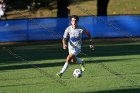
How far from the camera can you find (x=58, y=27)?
145ft

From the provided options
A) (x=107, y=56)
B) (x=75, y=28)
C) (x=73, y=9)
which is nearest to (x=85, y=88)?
(x=75, y=28)

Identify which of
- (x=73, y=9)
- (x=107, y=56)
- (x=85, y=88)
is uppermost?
(x=85, y=88)

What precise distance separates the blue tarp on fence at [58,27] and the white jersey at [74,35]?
23.4 metres

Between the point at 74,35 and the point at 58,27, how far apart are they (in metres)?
24.2

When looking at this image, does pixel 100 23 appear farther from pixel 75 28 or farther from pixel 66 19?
pixel 75 28

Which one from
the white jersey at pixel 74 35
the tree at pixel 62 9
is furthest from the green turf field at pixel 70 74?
the tree at pixel 62 9

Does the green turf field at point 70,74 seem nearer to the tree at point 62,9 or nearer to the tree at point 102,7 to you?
the tree at point 62,9

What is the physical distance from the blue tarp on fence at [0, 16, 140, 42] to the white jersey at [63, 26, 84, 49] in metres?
23.4

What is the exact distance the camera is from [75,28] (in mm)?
19844

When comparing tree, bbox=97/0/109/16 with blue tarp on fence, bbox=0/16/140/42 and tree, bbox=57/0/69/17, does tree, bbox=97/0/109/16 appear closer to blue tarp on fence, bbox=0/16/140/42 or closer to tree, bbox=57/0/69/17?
tree, bbox=57/0/69/17

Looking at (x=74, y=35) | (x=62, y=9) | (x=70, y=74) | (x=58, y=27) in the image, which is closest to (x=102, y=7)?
(x=62, y=9)

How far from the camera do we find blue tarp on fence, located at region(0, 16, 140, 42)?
143 feet

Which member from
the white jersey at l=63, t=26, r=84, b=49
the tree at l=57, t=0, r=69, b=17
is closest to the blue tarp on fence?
the tree at l=57, t=0, r=69, b=17

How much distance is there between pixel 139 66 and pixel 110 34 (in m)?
20.9
